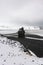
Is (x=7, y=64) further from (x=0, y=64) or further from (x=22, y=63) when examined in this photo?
(x=22, y=63)

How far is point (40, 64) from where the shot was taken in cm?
662

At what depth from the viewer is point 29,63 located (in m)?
6.86

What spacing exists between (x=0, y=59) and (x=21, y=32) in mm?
20299

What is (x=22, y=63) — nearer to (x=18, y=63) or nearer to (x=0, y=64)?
(x=18, y=63)

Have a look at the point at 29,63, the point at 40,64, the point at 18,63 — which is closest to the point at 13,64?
the point at 18,63

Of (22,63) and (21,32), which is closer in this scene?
(22,63)

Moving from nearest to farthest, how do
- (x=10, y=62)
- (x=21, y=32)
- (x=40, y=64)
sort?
(x=40, y=64) → (x=10, y=62) → (x=21, y=32)

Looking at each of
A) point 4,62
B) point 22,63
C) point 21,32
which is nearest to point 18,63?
point 22,63

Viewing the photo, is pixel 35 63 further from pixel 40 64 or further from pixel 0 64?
pixel 0 64

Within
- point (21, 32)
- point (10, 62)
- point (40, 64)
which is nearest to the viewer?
point (40, 64)

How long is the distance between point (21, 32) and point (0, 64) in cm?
2107

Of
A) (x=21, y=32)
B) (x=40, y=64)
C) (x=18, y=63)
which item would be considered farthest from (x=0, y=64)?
(x=21, y=32)

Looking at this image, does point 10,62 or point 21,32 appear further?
point 21,32

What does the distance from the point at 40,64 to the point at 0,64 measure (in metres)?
2.09
